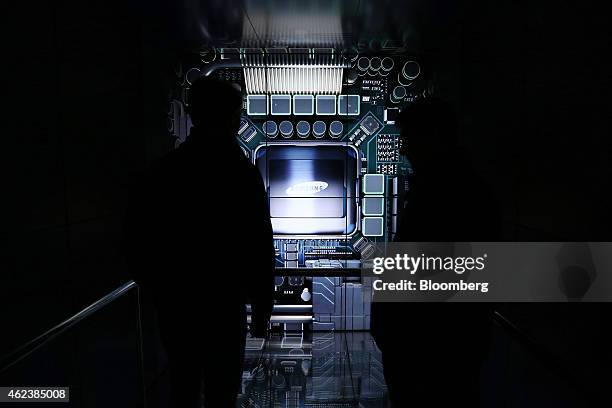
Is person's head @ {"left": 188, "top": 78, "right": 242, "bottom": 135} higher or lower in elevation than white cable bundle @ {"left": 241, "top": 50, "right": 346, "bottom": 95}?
lower

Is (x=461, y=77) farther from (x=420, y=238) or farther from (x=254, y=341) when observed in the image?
(x=254, y=341)

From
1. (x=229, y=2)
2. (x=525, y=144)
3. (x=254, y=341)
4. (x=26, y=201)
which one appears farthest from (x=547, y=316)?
(x=254, y=341)

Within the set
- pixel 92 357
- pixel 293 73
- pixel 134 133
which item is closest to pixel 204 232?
pixel 92 357

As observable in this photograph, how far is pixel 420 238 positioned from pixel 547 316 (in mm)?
947

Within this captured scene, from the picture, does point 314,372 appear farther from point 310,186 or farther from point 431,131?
point 431,131

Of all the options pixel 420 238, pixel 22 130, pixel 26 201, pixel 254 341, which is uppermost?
pixel 22 130

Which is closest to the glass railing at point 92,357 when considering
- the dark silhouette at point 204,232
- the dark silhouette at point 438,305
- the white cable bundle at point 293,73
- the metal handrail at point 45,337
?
the metal handrail at point 45,337

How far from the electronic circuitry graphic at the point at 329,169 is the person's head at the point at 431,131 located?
2958 mm

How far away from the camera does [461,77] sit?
312 cm

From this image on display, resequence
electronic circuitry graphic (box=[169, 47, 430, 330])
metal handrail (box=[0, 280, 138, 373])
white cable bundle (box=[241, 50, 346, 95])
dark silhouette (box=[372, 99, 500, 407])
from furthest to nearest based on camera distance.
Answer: electronic circuitry graphic (box=[169, 47, 430, 330]) < white cable bundle (box=[241, 50, 346, 95]) < dark silhouette (box=[372, 99, 500, 407]) < metal handrail (box=[0, 280, 138, 373])

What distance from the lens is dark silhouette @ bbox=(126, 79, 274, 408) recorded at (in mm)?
1645

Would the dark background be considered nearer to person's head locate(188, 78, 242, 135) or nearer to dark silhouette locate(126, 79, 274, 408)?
dark silhouette locate(126, 79, 274, 408)

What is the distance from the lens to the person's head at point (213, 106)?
1658mm

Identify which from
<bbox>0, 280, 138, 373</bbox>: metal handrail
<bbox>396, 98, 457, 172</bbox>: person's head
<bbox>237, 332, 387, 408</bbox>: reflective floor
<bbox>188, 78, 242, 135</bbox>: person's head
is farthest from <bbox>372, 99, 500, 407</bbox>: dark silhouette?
<bbox>237, 332, 387, 408</bbox>: reflective floor
